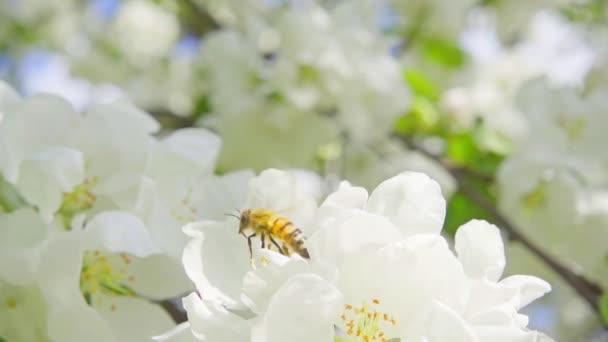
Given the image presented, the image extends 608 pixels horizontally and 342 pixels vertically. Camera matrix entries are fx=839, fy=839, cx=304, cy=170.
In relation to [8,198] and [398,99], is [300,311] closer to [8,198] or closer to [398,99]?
[8,198]

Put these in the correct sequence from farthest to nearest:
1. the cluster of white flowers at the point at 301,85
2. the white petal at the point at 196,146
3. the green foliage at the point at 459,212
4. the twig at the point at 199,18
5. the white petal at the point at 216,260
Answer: the twig at the point at 199,18 < the green foliage at the point at 459,212 < the cluster of white flowers at the point at 301,85 < the white petal at the point at 196,146 < the white petal at the point at 216,260

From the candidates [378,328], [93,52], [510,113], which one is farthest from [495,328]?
[93,52]

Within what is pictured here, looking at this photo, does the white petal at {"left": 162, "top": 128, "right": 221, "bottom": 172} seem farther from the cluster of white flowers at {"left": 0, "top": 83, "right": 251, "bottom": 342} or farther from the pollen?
the pollen

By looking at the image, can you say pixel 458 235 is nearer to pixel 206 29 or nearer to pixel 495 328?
pixel 495 328

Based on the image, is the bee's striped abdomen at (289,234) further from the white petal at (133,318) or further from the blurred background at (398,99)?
the blurred background at (398,99)

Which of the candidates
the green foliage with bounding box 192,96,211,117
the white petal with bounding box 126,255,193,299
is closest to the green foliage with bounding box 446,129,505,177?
the green foliage with bounding box 192,96,211,117

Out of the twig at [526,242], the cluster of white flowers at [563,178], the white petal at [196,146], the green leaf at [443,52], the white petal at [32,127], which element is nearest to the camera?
the white petal at [32,127]

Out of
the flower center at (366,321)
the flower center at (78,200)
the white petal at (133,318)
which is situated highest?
the flower center at (366,321)

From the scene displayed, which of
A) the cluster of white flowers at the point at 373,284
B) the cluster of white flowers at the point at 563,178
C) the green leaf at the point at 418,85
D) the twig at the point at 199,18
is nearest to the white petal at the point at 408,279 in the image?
the cluster of white flowers at the point at 373,284
